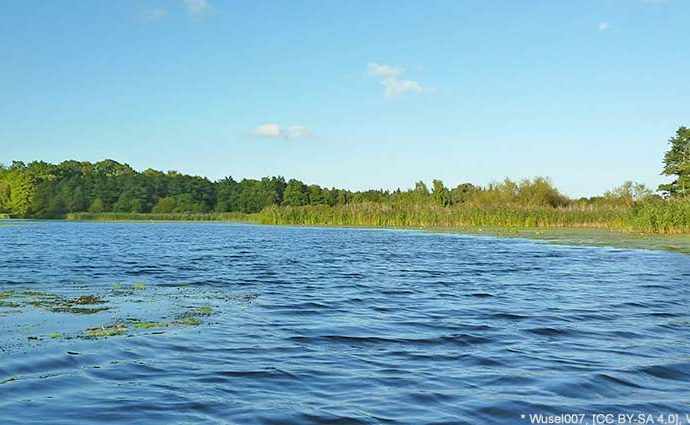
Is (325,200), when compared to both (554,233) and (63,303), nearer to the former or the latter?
(554,233)

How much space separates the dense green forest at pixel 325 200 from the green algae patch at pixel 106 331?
3696 cm

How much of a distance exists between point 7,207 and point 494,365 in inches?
4610

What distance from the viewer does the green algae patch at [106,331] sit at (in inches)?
392

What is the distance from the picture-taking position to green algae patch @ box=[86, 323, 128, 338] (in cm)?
996

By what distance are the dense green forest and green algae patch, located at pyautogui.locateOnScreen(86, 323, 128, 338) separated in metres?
37.0

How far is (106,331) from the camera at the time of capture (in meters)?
10.2

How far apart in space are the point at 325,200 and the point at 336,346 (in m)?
103

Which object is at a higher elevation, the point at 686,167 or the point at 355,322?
the point at 686,167

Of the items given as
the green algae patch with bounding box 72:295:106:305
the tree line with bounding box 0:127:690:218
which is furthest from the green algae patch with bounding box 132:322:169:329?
the tree line with bounding box 0:127:690:218

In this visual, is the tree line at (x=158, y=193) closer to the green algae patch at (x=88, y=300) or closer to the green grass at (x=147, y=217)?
the green grass at (x=147, y=217)

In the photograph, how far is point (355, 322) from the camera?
38.9 ft

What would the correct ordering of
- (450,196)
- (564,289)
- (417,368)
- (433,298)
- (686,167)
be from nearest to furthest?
1. (417,368)
2. (433,298)
3. (564,289)
4. (686,167)
5. (450,196)

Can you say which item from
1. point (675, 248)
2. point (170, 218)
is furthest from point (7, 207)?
point (675, 248)

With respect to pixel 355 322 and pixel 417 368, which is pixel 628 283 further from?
pixel 417 368
